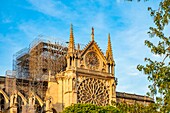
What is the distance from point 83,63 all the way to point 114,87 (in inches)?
183

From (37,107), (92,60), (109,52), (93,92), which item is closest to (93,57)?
(92,60)

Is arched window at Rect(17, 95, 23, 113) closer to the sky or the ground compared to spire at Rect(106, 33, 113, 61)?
closer to the ground

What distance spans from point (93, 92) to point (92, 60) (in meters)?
3.75

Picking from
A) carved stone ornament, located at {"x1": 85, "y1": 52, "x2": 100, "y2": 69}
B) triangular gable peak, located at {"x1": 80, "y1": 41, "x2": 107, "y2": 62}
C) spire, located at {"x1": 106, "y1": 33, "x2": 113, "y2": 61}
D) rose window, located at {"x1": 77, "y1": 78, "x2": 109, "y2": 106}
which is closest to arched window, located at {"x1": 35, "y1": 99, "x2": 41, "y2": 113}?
rose window, located at {"x1": 77, "y1": 78, "x2": 109, "y2": 106}

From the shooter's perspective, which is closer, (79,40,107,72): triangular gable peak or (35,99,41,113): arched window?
(35,99,41,113): arched window

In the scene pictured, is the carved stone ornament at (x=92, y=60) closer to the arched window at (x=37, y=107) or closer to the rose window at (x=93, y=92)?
the rose window at (x=93, y=92)

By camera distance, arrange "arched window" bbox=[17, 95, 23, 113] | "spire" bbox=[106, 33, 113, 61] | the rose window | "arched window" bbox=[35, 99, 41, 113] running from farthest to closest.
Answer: "spire" bbox=[106, 33, 113, 61] < the rose window < "arched window" bbox=[35, 99, 41, 113] < "arched window" bbox=[17, 95, 23, 113]

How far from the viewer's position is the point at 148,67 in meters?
17.2

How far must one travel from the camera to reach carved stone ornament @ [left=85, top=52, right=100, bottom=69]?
48075 millimetres

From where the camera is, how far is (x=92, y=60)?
4866 centimetres

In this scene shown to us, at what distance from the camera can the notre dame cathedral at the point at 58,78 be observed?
45.0 meters

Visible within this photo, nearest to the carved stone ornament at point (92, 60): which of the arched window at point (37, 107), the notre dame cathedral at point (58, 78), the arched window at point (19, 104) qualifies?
the notre dame cathedral at point (58, 78)

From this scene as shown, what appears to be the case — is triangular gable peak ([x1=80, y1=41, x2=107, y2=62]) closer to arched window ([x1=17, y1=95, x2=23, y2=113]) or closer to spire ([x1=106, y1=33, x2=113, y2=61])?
spire ([x1=106, y1=33, x2=113, y2=61])

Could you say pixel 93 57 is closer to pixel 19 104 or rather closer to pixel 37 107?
pixel 37 107
